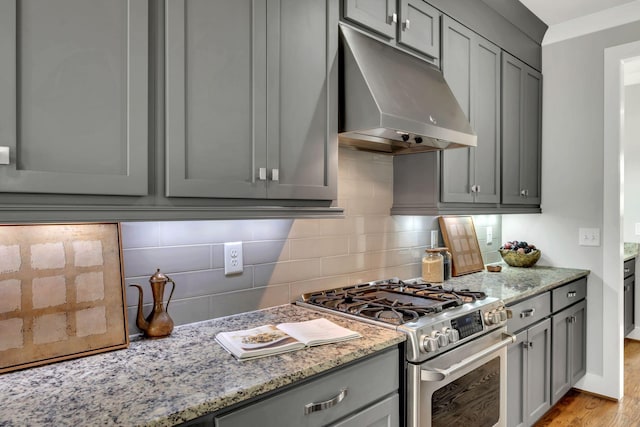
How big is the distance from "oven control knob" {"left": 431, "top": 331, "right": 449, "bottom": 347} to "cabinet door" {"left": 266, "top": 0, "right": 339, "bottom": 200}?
0.66 m

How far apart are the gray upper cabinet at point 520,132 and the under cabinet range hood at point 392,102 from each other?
0.89 meters

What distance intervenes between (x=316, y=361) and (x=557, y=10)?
3001 mm

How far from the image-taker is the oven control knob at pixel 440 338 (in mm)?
1598

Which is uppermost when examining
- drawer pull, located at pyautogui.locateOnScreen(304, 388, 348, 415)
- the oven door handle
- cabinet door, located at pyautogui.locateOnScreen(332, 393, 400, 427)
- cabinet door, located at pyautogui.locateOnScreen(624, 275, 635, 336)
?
drawer pull, located at pyautogui.locateOnScreen(304, 388, 348, 415)

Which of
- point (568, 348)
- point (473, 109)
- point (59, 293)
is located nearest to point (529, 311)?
point (568, 348)

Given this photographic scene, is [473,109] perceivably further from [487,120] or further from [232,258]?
[232,258]

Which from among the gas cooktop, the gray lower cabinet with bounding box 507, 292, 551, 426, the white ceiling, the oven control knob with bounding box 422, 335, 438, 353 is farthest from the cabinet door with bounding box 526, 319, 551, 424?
the white ceiling

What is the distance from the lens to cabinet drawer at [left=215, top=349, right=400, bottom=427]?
113 cm

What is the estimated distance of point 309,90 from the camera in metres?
1.64

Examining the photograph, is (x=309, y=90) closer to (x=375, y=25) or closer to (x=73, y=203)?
(x=375, y=25)

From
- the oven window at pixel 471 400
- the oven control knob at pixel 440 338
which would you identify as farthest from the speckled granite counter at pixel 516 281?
the oven control knob at pixel 440 338

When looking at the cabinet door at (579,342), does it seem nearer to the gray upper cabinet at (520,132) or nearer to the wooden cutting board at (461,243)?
the wooden cutting board at (461,243)

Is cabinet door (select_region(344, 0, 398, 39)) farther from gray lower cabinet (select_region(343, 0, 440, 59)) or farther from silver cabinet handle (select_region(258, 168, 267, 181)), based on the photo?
silver cabinet handle (select_region(258, 168, 267, 181))

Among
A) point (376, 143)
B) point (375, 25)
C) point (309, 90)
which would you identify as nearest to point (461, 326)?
point (376, 143)
